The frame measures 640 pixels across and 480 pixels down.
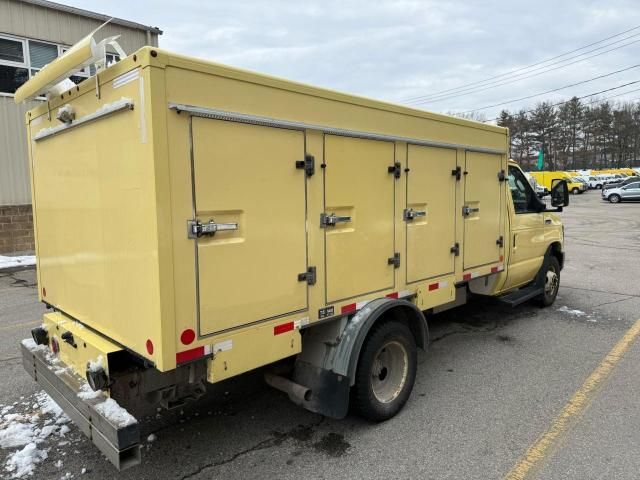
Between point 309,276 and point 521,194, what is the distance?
4.21 m

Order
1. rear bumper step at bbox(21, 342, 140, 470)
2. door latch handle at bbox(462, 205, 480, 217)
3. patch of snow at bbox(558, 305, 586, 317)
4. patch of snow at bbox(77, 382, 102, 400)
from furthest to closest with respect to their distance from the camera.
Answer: patch of snow at bbox(558, 305, 586, 317)
door latch handle at bbox(462, 205, 480, 217)
patch of snow at bbox(77, 382, 102, 400)
rear bumper step at bbox(21, 342, 140, 470)

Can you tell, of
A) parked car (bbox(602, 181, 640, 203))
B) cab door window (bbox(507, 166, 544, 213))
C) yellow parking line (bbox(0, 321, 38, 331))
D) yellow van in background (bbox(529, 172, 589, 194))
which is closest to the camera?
cab door window (bbox(507, 166, 544, 213))

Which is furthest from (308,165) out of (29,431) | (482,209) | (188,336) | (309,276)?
(29,431)

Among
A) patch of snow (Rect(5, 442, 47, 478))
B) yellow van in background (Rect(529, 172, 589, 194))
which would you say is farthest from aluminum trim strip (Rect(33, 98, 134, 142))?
yellow van in background (Rect(529, 172, 589, 194))

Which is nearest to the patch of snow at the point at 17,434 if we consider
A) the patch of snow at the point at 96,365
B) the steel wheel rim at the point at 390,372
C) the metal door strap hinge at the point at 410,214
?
the patch of snow at the point at 96,365

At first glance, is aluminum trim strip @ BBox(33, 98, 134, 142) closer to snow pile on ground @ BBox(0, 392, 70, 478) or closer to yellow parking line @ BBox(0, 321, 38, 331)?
snow pile on ground @ BBox(0, 392, 70, 478)

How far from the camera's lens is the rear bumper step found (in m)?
2.61

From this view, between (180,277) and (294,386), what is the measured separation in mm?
1409

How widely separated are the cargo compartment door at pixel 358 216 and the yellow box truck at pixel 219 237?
13 millimetres

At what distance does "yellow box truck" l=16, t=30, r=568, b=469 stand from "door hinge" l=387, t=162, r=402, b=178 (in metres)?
0.02

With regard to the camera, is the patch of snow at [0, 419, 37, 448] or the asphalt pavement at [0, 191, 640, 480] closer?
the asphalt pavement at [0, 191, 640, 480]

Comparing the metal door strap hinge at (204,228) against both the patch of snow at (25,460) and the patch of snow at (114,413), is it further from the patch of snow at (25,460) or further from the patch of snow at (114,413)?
the patch of snow at (25,460)

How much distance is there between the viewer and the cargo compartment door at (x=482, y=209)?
16.8 ft

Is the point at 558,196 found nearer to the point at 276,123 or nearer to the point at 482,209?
the point at 482,209
